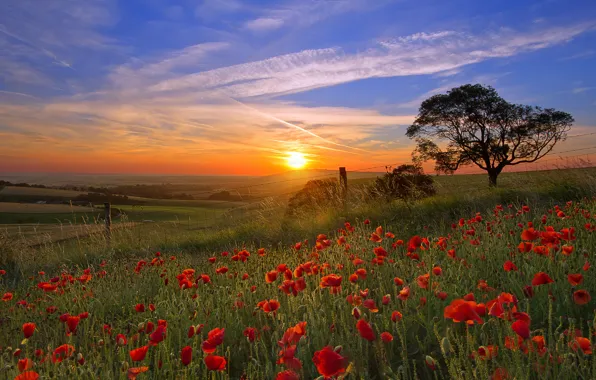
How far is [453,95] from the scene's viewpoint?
26.0m

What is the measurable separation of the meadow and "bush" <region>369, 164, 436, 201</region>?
273cm

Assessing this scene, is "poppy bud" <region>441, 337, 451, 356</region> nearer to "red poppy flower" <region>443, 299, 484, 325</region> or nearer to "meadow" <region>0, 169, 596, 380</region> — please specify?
"meadow" <region>0, 169, 596, 380</region>

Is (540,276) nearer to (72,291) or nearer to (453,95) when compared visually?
(72,291)

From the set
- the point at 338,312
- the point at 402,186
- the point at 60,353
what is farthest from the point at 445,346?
the point at 402,186

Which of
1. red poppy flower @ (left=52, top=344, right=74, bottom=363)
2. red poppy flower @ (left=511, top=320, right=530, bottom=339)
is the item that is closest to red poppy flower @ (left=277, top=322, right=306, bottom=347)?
red poppy flower @ (left=511, top=320, right=530, bottom=339)

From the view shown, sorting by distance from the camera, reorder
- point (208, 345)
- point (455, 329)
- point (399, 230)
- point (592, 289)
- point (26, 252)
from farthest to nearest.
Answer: point (26, 252) → point (399, 230) → point (592, 289) → point (455, 329) → point (208, 345)

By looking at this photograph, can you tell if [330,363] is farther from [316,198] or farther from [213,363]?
[316,198]

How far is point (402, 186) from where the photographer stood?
46.9ft

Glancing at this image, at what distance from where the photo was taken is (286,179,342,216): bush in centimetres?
1284

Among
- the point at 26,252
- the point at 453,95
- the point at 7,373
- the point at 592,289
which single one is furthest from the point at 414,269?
the point at 453,95

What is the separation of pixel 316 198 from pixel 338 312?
32.7ft

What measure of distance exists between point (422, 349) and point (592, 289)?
5.91 feet

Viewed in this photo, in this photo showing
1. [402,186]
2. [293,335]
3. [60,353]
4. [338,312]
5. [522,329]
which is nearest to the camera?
[522,329]

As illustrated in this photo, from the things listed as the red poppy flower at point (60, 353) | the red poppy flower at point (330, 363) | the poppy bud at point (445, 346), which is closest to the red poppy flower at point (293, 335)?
the red poppy flower at point (330, 363)
